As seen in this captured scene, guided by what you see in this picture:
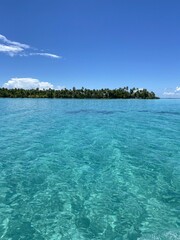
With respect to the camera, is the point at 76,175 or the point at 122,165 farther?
the point at 122,165

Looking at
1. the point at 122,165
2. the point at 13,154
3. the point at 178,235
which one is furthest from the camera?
the point at 13,154

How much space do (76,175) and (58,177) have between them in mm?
945

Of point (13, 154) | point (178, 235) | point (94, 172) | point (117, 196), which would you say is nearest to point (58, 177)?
point (94, 172)

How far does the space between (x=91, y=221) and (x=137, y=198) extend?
2605 millimetres

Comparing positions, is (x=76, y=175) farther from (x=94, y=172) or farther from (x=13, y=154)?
(x=13, y=154)

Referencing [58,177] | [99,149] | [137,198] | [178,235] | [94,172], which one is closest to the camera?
[178,235]

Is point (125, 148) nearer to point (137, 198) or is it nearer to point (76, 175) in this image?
point (76, 175)

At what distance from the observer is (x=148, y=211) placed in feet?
29.5

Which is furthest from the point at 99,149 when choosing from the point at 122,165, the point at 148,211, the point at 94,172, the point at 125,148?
the point at 148,211

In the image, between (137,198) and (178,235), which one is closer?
(178,235)

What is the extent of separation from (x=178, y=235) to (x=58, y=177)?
21.4ft

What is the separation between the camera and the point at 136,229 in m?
7.83

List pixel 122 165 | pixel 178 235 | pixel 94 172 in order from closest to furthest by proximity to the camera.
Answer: pixel 178 235, pixel 94 172, pixel 122 165

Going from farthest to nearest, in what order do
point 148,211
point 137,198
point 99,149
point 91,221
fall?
point 99,149, point 137,198, point 148,211, point 91,221
